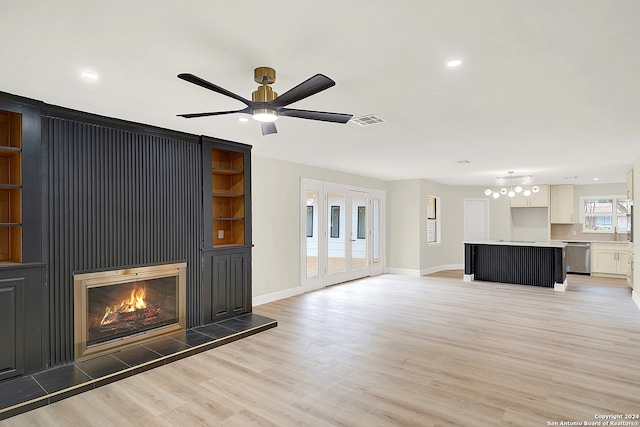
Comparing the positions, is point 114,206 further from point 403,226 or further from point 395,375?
point 403,226

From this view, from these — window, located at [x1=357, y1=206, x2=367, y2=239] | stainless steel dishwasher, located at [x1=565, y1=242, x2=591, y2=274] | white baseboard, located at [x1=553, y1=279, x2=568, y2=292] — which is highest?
window, located at [x1=357, y1=206, x2=367, y2=239]

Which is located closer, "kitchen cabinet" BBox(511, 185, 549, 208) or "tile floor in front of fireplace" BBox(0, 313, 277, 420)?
"tile floor in front of fireplace" BBox(0, 313, 277, 420)

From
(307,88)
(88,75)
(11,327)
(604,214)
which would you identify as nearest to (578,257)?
(604,214)

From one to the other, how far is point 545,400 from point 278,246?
444 cm

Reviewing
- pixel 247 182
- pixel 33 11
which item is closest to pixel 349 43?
pixel 33 11

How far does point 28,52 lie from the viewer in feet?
7.74

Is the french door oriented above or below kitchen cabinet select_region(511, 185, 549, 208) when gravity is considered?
below

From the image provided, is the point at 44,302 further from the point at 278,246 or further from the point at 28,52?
the point at 278,246

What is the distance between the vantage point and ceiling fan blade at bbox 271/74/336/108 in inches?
83.5

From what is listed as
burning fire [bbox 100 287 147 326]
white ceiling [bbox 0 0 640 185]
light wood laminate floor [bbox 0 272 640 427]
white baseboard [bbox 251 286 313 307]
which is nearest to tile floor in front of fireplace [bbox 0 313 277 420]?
light wood laminate floor [bbox 0 272 640 427]

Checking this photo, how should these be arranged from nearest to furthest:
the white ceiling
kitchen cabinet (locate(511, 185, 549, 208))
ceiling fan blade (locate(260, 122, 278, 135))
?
the white ceiling → ceiling fan blade (locate(260, 122, 278, 135)) → kitchen cabinet (locate(511, 185, 549, 208))

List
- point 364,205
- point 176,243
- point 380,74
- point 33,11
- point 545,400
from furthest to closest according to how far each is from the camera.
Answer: point 364,205
point 176,243
point 545,400
point 380,74
point 33,11

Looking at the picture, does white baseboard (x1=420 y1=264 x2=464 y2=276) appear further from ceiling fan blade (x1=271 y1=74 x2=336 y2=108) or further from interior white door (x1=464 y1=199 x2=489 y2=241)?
ceiling fan blade (x1=271 y1=74 x2=336 y2=108)

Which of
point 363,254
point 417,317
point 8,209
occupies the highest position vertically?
point 8,209
